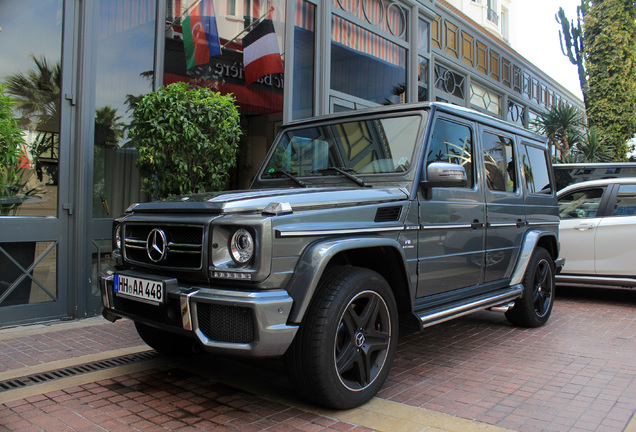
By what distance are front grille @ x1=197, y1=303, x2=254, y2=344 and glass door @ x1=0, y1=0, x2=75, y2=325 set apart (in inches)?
136

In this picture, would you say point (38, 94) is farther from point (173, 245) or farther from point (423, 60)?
point (423, 60)

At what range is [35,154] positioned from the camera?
5430 millimetres

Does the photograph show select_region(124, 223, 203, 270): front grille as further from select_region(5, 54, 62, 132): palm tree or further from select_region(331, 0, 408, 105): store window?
select_region(331, 0, 408, 105): store window

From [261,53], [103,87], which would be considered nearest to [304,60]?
[261,53]

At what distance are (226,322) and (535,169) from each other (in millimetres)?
4222

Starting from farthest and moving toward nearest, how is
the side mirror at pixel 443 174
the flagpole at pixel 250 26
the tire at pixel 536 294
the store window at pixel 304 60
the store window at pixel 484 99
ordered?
the store window at pixel 484 99
the store window at pixel 304 60
the flagpole at pixel 250 26
the tire at pixel 536 294
the side mirror at pixel 443 174

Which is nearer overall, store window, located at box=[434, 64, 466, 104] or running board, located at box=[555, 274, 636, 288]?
running board, located at box=[555, 274, 636, 288]

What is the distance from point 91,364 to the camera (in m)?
A: 4.01

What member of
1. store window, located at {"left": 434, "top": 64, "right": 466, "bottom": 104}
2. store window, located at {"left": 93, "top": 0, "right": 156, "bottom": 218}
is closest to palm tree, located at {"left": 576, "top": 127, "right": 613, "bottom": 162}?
store window, located at {"left": 434, "top": 64, "right": 466, "bottom": 104}

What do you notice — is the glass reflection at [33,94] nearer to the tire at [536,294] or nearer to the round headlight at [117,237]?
the round headlight at [117,237]

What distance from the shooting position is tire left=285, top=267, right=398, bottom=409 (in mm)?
2818

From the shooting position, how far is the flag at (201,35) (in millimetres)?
6832

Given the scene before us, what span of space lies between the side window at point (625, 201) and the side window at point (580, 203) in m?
0.24

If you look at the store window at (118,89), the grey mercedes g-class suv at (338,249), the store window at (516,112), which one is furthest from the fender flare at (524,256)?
the store window at (516,112)
